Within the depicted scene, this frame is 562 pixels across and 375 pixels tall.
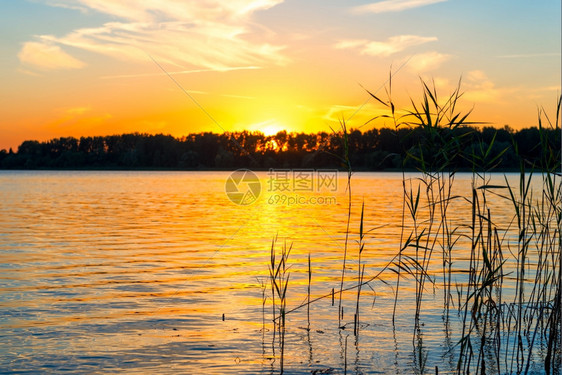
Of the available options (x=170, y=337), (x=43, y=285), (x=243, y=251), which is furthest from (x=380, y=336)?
(x=243, y=251)

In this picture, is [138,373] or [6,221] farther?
[6,221]

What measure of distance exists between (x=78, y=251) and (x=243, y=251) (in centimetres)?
545

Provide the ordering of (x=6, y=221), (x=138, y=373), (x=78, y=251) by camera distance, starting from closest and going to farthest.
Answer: (x=138, y=373) < (x=78, y=251) < (x=6, y=221)

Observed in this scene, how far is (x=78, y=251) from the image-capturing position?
19078 millimetres

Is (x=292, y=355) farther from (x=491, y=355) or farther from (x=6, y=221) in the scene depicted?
(x=6, y=221)

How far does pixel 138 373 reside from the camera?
7.93m

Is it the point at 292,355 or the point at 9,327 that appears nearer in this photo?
the point at 292,355

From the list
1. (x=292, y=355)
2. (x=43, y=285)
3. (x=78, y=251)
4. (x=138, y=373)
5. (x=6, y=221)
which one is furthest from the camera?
(x=6, y=221)

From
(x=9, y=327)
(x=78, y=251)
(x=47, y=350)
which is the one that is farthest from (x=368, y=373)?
(x=78, y=251)

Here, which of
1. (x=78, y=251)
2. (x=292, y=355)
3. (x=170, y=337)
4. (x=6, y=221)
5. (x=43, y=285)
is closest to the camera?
(x=292, y=355)

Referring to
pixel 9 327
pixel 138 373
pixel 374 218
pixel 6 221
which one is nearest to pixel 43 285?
pixel 9 327

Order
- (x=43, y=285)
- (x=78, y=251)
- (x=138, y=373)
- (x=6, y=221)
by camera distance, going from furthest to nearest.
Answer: (x=6, y=221), (x=78, y=251), (x=43, y=285), (x=138, y=373)

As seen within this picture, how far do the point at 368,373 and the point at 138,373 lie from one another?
3.18 m

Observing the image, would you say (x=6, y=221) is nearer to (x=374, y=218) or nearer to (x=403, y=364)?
(x=374, y=218)
